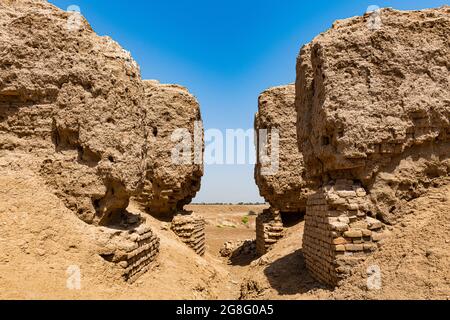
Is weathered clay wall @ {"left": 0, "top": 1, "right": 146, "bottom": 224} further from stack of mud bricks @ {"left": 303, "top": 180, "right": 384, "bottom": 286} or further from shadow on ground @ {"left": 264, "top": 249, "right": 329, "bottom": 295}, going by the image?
stack of mud bricks @ {"left": 303, "top": 180, "right": 384, "bottom": 286}

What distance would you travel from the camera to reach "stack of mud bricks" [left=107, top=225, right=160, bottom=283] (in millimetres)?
4719

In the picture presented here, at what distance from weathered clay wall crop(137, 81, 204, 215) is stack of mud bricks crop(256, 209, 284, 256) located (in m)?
2.42

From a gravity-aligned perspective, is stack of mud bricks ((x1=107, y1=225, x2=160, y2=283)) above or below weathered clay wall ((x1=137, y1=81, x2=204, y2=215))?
below

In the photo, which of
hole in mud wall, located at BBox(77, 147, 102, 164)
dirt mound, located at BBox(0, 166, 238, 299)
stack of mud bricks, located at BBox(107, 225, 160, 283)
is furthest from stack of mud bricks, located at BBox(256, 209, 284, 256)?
hole in mud wall, located at BBox(77, 147, 102, 164)

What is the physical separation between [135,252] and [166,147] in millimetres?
4526

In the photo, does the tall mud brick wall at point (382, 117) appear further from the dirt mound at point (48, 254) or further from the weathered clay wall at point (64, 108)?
the weathered clay wall at point (64, 108)

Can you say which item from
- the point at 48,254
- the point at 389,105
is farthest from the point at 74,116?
the point at 389,105

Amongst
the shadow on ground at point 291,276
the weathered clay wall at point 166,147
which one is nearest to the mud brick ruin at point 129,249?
the shadow on ground at point 291,276

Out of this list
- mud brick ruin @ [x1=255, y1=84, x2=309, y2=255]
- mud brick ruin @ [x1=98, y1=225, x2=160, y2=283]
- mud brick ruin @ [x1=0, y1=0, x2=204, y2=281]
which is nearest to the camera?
mud brick ruin @ [x1=98, y1=225, x2=160, y2=283]

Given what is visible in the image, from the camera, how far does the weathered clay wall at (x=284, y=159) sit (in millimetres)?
9789

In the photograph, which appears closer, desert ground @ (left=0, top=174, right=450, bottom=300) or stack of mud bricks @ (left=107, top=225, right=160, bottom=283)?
desert ground @ (left=0, top=174, right=450, bottom=300)

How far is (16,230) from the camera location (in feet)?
13.5

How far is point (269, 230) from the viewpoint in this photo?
9.75 meters

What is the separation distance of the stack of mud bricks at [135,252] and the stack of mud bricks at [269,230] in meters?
4.21
